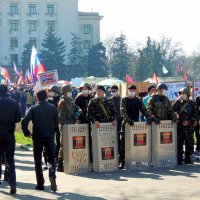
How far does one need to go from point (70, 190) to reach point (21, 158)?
525cm

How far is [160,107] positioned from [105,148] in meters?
1.61

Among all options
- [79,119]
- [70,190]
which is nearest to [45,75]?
[79,119]

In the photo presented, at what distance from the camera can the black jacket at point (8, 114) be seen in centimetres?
1109

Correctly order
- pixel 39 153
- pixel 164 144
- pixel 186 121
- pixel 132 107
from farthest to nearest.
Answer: pixel 186 121
pixel 164 144
pixel 132 107
pixel 39 153

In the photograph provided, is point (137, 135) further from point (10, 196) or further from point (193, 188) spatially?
point (10, 196)

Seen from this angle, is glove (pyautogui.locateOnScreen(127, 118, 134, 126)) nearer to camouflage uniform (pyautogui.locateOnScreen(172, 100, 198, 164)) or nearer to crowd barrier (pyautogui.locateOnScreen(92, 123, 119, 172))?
crowd barrier (pyautogui.locateOnScreen(92, 123, 119, 172))

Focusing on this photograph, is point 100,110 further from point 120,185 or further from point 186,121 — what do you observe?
point 120,185

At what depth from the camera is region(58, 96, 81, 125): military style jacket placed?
1362 centimetres

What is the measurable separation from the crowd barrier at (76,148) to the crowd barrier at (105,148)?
0.59 feet

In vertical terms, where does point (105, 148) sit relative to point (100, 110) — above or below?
below

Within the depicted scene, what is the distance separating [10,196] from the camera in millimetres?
10695

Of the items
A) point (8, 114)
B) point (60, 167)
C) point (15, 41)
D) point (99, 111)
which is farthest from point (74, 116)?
point (15, 41)

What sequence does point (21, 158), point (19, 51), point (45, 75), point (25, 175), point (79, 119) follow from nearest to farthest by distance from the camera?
point (25, 175) < point (79, 119) < point (21, 158) < point (45, 75) < point (19, 51)

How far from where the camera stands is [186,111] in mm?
14727
